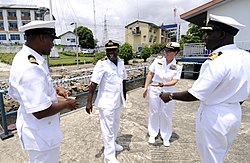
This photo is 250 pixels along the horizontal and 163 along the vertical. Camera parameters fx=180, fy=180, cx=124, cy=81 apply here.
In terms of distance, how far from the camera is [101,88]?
8.42 ft

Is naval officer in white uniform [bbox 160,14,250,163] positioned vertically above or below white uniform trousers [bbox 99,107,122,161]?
above

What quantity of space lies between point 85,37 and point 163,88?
4534 cm

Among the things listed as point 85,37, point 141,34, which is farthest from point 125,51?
point 141,34

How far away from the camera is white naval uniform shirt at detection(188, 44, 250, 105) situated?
1477 mm

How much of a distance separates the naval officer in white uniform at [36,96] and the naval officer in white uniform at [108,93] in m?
0.91

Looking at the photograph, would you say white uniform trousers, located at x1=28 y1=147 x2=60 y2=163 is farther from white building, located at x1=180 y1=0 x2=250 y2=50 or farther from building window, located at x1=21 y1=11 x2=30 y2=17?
building window, located at x1=21 y1=11 x2=30 y2=17

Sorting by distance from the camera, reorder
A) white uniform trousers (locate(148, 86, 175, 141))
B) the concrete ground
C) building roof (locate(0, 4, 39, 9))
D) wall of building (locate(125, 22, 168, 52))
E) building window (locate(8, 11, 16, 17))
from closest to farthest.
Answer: the concrete ground, white uniform trousers (locate(148, 86, 175, 141)), building roof (locate(0, 4, 39, 9)), building window (locate(8, 11, 16, 17)), wall of building (locate(125, 22, 168, 52))

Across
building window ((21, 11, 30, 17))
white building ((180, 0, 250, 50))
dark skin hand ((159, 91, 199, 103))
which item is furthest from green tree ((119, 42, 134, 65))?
building window ((21, 11, 30, 17))

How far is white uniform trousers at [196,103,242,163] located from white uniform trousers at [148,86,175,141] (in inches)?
47.6

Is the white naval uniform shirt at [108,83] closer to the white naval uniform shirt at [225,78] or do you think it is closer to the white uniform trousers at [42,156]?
the white uniform trousers at [42,156]

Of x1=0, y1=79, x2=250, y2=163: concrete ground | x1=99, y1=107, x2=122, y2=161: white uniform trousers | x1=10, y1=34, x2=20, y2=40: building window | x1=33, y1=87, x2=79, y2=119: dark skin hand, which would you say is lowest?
x1=0, y1=79, x2=250, y2=163: concrete ground

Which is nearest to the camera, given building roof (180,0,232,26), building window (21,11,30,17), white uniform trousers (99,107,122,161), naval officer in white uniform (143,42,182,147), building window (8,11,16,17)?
white uniform trousers (99,107,122,161)

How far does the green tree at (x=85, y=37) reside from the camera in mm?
44656

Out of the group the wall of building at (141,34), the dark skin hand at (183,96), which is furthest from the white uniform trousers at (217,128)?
the wall of building at (141,34)
